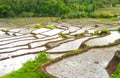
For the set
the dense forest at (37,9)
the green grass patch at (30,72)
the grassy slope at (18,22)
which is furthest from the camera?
the dense forest at (37,9)

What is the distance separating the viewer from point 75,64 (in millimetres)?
11352

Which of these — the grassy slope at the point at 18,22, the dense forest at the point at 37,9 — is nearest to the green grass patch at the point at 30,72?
the grassy slope at the point at 18,22

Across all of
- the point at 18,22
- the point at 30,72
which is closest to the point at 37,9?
the point at 18,22

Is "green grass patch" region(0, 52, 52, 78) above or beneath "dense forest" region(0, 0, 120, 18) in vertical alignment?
above


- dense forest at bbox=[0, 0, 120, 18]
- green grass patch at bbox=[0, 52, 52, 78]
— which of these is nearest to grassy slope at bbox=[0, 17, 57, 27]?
dense forest at bbox=[0, 0, 120, 18]

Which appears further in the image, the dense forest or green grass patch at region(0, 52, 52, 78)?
the dense forest

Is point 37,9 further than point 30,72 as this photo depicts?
Yes

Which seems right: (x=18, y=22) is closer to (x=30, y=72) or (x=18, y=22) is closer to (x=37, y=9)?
(x=37, y=9)

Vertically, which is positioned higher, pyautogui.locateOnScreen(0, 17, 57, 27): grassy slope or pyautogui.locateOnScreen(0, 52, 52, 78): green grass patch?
pyautogui.locateOnScreen(0, 52, 52, 78): green grass patch

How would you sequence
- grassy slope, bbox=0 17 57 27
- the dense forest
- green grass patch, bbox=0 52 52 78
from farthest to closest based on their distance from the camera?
the dense forest
grassy slope, bbox=0 17 57 27
green grass patch, bbox=0 52 52 78

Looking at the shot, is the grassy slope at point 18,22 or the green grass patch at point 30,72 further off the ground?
the green grass patch at point 30,72

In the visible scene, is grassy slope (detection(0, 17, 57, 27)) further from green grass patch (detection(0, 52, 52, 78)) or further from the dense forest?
green grass patch (detection(0, 52, 52, 78))

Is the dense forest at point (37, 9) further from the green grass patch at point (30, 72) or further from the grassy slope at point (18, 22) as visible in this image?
the green grass patch at point (30, 72)

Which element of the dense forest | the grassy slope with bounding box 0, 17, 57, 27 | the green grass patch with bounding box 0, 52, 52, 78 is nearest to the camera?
the green grass patch with bounding box 0, 52, 52, 78
